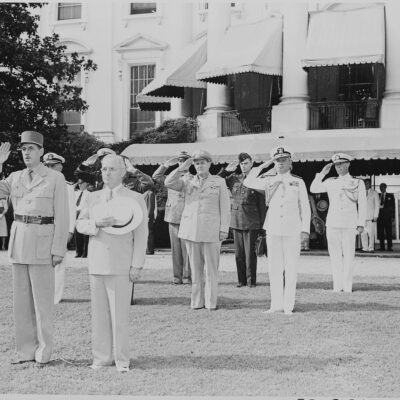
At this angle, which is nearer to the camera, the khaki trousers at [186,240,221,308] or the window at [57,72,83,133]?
the khaki trousers at [186,240,221,308]

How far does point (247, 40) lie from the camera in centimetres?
2395

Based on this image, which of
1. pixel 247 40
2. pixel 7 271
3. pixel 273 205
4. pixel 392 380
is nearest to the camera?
pixel 392 380

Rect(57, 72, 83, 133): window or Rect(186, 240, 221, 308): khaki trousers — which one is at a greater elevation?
Rect(57, 72, 83, 133): window

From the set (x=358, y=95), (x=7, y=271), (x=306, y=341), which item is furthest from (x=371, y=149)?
(x=306, y=341)

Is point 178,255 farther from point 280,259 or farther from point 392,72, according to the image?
point 392,72

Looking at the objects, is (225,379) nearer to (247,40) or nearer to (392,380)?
(392,380)

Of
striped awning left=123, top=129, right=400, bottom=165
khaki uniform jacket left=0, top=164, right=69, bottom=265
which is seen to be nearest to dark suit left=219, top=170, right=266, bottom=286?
khaki uniform jacket left=0, top=164, right=69, bottom=265

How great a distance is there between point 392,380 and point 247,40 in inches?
751

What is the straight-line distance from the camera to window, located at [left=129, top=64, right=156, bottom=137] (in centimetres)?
3050

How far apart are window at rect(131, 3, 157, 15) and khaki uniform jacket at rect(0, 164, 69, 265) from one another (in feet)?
80.1

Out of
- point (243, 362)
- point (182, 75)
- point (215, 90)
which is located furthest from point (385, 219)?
point (243, 362)

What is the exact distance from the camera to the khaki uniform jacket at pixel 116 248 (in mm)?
6457

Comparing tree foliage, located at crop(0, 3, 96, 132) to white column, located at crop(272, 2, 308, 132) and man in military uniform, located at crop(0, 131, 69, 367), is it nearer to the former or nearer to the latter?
white column, located at crop(272, 2, 308, 132)

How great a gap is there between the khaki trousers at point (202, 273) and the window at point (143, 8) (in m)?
22.0
